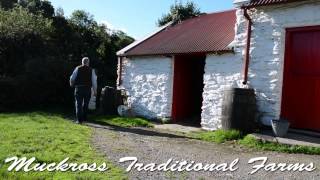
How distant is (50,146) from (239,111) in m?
4.55

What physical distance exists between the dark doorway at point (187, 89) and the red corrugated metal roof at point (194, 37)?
56 centimetres

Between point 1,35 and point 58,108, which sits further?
point 1,35

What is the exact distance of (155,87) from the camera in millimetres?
15867

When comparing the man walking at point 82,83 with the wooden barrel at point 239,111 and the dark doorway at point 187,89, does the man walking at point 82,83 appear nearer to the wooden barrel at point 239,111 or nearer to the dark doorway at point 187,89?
the dark doorway at point 187,89

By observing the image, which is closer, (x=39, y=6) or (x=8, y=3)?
(x=39, y=6)

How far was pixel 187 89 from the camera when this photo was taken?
16125 mm

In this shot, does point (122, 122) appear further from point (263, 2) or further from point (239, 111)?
point (263, 2)

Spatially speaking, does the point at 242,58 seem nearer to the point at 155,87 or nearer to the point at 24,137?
the point at 155,87

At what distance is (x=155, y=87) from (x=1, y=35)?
296 inches

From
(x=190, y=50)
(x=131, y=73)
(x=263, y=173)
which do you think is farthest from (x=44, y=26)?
(x=263, y=173)

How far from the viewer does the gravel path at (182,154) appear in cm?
713

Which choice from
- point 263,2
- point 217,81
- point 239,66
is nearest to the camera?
point 263,2

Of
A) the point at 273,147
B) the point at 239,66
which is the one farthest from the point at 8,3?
the point at 273,147

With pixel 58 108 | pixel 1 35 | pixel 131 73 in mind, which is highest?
pixel 1 35
